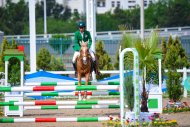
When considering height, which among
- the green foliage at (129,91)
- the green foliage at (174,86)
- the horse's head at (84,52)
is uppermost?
the horse's head at (84,52)

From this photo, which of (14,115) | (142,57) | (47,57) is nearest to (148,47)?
(142,57)

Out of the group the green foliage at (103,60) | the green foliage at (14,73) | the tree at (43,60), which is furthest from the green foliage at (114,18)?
the green foliage at (14,73)

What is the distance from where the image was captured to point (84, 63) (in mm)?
21594

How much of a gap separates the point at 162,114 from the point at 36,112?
12.4 feet

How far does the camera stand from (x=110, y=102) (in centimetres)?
1741

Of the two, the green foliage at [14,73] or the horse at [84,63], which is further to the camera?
the green foliage at [14,73]

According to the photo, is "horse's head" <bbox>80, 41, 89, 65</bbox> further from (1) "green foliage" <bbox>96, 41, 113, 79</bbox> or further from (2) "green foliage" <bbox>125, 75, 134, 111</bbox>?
(1) "green foliage" <bbox>96, 41, 113, 79</bbox>

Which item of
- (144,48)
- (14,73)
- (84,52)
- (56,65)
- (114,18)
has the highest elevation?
(144,48)

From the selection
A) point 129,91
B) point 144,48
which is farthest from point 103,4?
point 129,91

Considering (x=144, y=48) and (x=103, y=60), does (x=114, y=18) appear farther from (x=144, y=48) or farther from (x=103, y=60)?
(x=144, y=48)

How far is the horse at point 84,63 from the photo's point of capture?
2112 cm

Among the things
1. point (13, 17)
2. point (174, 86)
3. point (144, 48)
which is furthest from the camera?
point (13, 17)

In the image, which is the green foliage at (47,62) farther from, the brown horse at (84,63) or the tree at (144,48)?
the tree at (144,48)

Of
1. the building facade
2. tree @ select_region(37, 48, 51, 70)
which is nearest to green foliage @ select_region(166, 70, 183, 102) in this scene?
tree @ select_region(37, 48, 51, 70)
